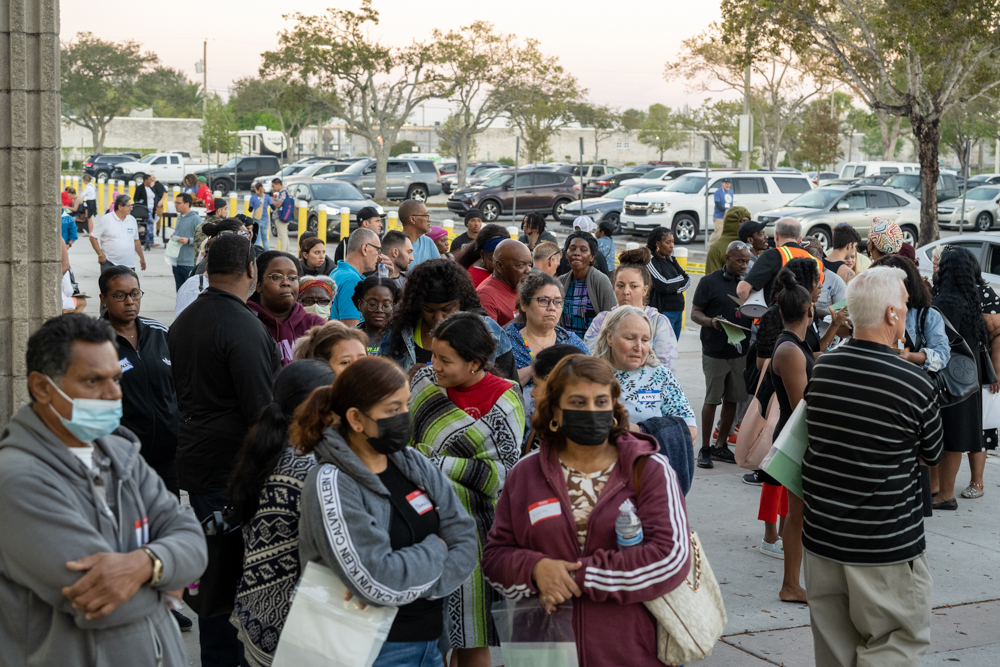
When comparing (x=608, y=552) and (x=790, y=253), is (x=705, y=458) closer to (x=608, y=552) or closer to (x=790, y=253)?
(x=790, y=253)

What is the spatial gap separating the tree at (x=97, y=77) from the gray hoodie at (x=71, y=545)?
69.6 metres

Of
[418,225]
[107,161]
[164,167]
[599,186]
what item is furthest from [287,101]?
[418,225]

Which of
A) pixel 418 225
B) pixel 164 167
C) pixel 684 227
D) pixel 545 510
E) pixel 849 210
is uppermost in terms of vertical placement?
pixel 164 167

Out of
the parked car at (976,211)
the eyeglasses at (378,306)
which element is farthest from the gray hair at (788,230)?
the parked car at (976,211)

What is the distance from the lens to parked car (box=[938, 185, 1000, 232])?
33875mm

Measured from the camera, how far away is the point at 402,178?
4047cm

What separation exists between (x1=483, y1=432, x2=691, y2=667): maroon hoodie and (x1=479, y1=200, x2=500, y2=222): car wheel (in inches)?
1186

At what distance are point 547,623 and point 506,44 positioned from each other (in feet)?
152

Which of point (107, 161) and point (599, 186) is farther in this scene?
point (107, 161)

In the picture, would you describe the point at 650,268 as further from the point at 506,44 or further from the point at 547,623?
the point at 506,44

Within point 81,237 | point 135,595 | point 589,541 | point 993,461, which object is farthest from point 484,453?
point 81,237

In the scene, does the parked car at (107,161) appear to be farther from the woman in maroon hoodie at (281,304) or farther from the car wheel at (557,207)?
the woman in maroon hoodie at (281,304)

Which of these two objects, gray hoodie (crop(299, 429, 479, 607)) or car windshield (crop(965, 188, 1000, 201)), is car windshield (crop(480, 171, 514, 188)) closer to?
car windshield (crop(965, 188, 1000, 201))

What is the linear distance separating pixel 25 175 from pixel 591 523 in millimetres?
3411
